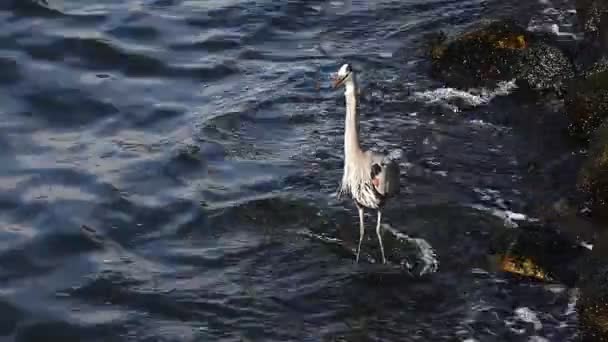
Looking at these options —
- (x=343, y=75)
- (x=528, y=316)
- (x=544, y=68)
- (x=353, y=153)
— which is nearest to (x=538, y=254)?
(x=528, y=316)

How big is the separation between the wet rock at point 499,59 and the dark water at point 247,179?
0.40 meters

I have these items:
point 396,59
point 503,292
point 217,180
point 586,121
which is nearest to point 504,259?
point 503,292

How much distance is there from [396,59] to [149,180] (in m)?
4.76

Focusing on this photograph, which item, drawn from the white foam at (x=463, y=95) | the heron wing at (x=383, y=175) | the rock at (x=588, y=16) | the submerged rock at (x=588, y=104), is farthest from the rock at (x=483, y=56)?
the heron wing at (x=383, y=175)

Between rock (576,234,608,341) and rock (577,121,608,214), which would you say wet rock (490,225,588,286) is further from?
rock (577,121,608,214)

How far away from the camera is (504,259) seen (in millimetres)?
9492

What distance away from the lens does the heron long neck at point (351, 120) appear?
9547mm

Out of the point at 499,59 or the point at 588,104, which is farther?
the point at 499,59

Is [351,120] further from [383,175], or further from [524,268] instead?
[524,268]

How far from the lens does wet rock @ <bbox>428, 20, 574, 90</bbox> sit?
1333 centimetres

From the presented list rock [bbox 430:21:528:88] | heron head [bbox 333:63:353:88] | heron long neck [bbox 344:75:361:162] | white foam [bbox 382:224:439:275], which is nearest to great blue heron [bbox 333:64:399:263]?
heron long neck [bbox 344:75:361:162]

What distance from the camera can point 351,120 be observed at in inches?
383

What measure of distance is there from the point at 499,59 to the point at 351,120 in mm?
4656

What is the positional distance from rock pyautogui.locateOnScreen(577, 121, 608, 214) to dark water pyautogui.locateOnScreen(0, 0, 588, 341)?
0.34 metres
